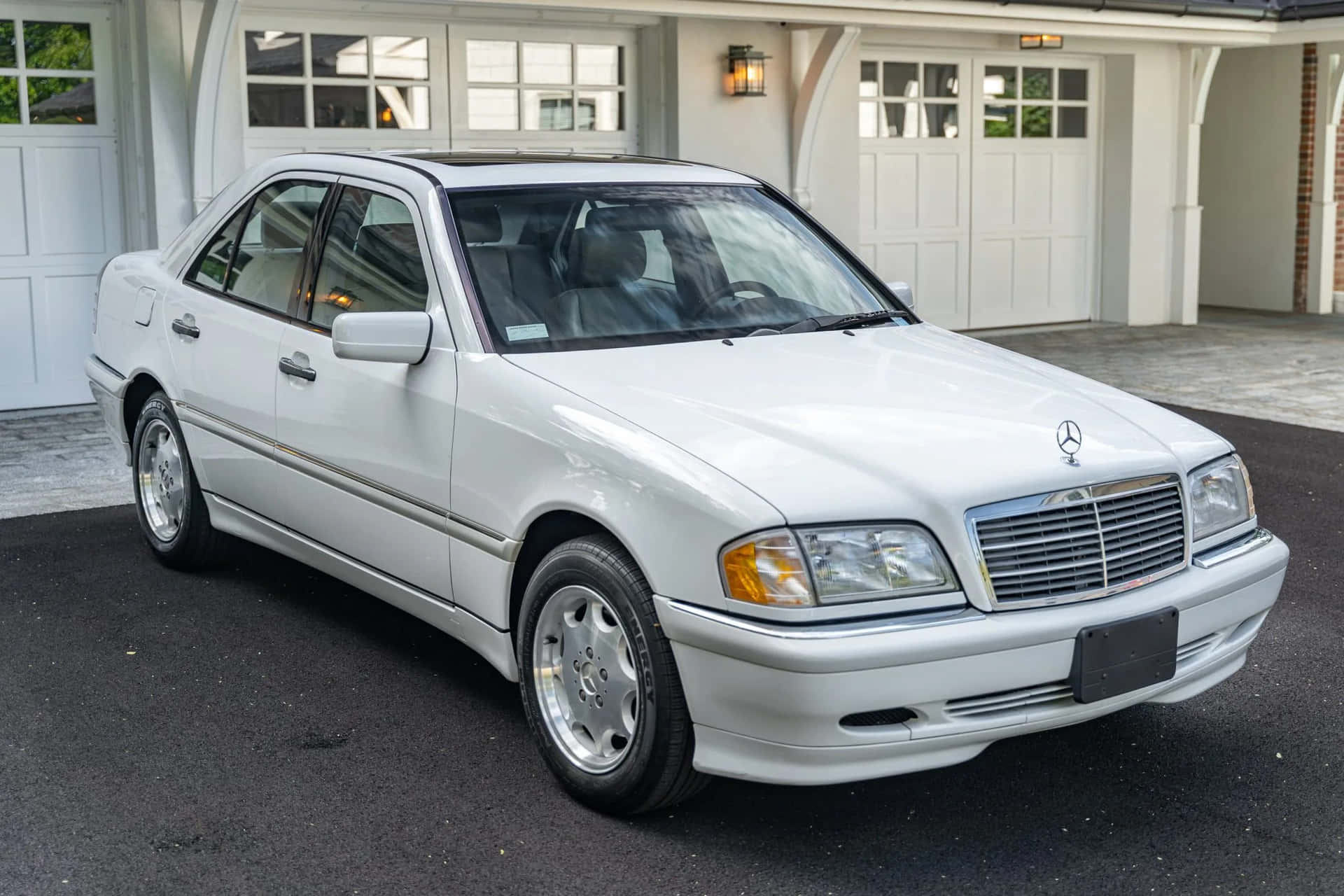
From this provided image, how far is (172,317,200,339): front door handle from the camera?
18.8 ft

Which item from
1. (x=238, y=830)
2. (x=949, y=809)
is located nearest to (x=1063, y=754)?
(x=949, y=809)

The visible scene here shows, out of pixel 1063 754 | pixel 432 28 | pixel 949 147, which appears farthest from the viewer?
pixel 949 147

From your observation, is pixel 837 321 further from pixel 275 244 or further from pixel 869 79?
pixel 869 79

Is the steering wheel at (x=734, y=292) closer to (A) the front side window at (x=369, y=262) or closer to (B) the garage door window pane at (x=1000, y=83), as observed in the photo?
(A) the front side window at (x=369, y=262)

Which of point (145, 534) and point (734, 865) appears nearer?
point (734, 865)

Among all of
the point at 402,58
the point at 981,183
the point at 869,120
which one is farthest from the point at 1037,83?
the point at 402,58

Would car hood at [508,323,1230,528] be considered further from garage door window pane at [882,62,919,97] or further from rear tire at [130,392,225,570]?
garage door window pane at [882,62,919,97]

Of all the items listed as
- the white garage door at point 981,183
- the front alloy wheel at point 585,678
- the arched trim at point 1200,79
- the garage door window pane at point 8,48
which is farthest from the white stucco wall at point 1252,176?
the front alloy wheel at point 585,678

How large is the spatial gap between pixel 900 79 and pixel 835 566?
11.1m

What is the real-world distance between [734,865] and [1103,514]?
1.22 meters

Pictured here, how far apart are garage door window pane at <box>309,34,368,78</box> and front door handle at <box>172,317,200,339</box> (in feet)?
17.3

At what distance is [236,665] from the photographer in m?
5.14

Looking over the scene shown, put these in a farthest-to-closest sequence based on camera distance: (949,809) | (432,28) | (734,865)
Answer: (432,28)
(949,809)
(734,865)

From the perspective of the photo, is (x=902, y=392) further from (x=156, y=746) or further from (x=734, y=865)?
(x=156, y=746)
